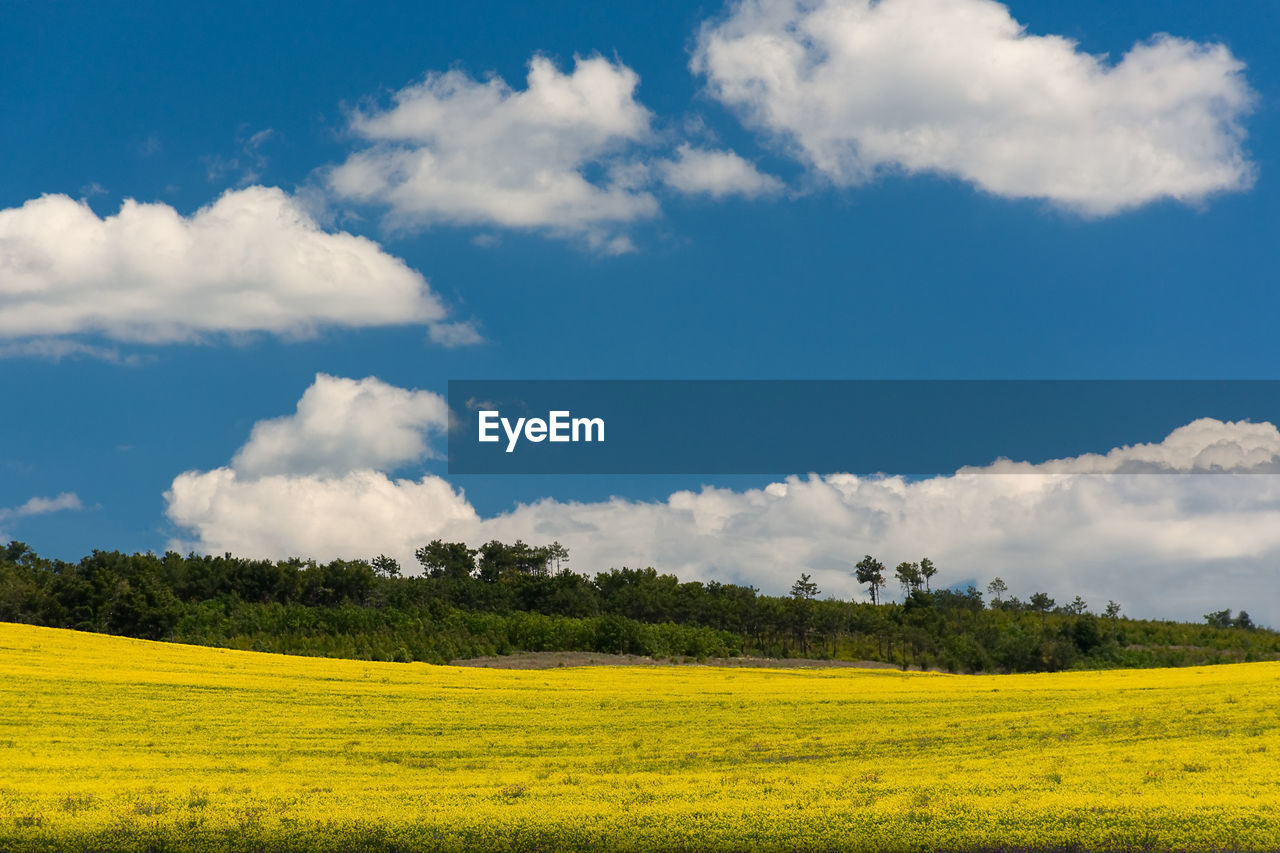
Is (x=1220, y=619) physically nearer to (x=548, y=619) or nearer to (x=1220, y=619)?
(x=1220, y=619)

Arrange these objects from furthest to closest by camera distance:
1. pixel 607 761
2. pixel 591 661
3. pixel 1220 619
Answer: pixel 1220 619, pixel 591 661, pixel 607 761

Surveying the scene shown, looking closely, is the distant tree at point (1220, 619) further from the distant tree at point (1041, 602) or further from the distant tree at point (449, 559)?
the distant tree at point (449, 559)

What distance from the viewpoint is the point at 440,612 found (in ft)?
293

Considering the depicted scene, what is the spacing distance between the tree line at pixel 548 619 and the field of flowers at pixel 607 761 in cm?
2860

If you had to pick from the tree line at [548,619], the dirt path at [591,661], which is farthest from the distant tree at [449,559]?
the dirt path at [591,661]

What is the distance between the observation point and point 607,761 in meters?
28.2

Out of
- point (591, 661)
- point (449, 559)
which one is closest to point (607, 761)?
point (591, 661)

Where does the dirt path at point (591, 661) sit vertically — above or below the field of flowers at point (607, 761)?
below

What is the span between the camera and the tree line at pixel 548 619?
8019 centimetres

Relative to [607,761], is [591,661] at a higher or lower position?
lower

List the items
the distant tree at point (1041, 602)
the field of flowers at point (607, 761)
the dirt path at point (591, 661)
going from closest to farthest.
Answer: the field of flowers at point (607, 761) < the dirt path at point (591, 661) < the distant tree at point (1041, 602)

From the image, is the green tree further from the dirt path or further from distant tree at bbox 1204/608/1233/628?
the dirt path

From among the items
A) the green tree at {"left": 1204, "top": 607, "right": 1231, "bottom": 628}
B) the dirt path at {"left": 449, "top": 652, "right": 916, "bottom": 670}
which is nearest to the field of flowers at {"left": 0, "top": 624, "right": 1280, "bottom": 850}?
the dirt path at {"left": 449, "top": 652, "right": 916, "bottom": 670}

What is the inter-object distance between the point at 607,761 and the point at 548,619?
56913 mm
